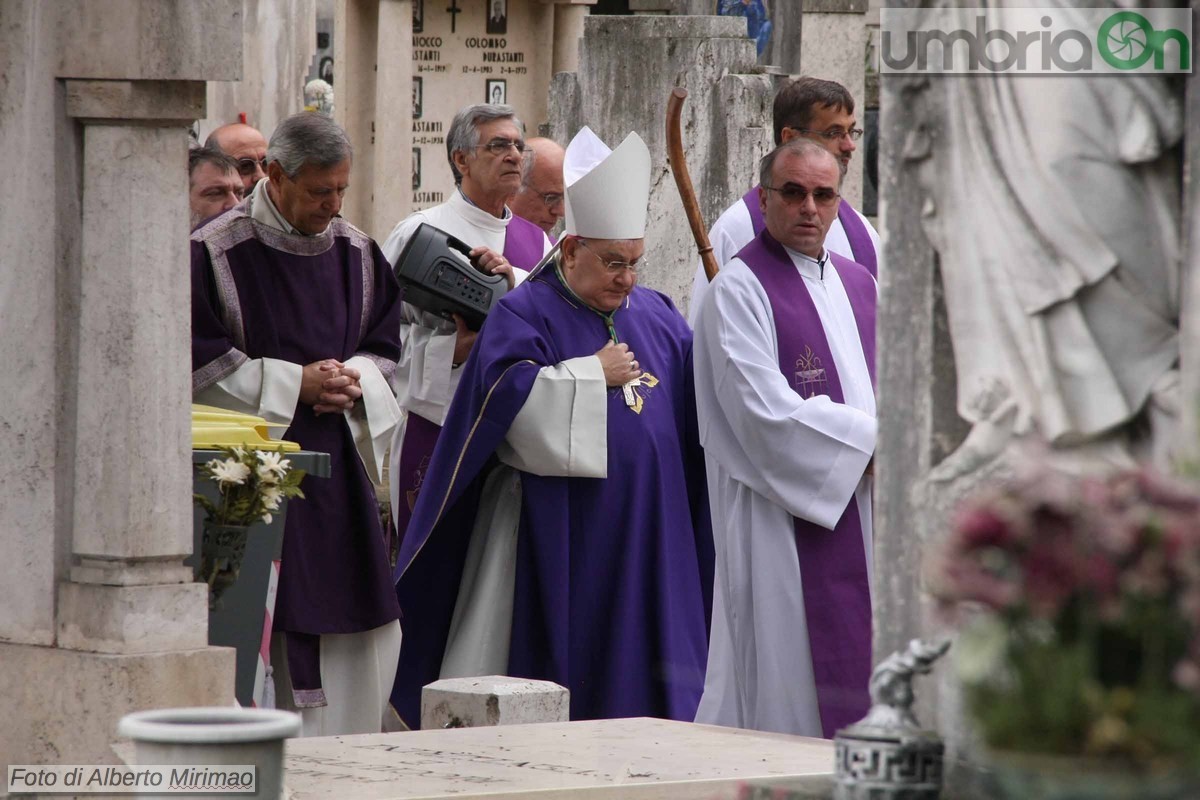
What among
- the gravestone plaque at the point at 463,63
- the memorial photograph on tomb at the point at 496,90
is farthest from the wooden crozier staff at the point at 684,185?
the memorial photograph on tomb at the point at 496,90

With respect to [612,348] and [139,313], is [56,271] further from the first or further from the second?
[612,348]

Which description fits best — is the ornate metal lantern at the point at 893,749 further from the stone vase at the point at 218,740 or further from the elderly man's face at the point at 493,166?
the elderly man's face at the point at 493,166

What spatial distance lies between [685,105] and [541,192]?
3.93ft

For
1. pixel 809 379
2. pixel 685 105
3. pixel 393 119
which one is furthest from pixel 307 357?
pixel 393 119

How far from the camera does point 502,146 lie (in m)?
7.64

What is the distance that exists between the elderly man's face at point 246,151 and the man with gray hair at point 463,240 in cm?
83

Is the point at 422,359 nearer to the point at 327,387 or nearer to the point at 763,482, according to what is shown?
A: the point at 327,387

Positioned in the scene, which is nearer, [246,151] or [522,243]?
[522,243]

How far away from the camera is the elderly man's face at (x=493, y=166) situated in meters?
7.61

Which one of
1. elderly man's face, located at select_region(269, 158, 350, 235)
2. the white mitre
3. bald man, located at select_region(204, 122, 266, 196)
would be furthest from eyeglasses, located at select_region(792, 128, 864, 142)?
bald man, located at select_region(204, 122, 266, 196)

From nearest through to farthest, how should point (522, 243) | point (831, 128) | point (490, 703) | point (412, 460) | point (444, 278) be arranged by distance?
point (490, 703), point (444, 278), point (831, 128), point (412, 460), point (522, 243)

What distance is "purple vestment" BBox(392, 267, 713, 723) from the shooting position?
20.6 ft

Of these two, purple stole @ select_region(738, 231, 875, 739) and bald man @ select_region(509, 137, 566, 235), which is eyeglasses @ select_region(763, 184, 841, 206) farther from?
bald man @ select_region(509, 137, 566, 235)

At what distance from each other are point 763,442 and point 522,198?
8.47ft
